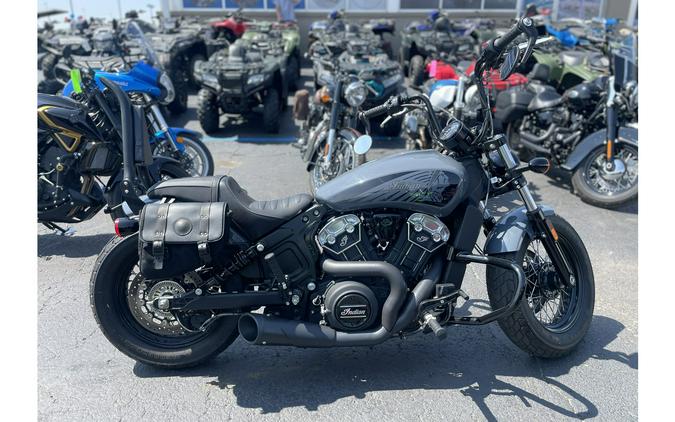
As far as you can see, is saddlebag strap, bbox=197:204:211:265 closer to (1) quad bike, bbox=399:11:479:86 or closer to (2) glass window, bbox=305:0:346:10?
(1) quad bike, bbox=399:11:479:86

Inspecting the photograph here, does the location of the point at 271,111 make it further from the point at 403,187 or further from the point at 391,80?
the point at 403,187

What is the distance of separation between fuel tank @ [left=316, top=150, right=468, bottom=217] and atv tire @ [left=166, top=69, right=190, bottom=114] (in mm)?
7148

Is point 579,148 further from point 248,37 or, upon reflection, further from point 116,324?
point 248,37

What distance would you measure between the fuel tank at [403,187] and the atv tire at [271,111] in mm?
5615

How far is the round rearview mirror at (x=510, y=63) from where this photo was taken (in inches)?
95.0

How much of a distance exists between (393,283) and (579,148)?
3975 mm

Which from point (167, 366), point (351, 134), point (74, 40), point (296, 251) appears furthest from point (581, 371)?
point (74, 40)

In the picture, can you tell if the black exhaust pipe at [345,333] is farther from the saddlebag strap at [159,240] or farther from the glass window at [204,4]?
the glass window at [204,4]

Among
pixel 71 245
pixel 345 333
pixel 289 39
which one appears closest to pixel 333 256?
pixel 345 333

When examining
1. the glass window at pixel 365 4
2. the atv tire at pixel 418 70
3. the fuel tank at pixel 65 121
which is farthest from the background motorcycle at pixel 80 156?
the glass window at pixel 365 4

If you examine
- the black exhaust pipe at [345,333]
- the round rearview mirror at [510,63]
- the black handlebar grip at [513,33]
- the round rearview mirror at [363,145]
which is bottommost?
the black exhaust pipe at [345,333]

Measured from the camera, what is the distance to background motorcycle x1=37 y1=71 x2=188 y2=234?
3.95m

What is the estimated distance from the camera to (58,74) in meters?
7.93

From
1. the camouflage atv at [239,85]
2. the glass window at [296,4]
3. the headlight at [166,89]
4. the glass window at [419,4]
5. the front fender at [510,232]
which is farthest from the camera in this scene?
the glass window at [419,4]
